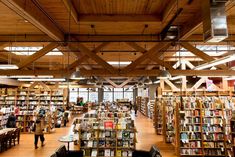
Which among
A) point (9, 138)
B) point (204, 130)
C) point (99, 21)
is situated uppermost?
point (99, 21)

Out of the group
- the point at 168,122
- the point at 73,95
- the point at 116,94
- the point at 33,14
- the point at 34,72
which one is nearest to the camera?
the point at 33,14

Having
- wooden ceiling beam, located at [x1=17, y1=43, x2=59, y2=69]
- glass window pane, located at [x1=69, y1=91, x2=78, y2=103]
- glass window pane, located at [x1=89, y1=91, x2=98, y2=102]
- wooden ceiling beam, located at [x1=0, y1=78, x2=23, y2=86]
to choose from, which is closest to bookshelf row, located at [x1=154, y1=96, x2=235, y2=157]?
wooden ceiling beam, located at [x1=17, y1=43, x2=59, y2=69]

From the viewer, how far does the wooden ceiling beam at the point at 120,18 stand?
6.12m

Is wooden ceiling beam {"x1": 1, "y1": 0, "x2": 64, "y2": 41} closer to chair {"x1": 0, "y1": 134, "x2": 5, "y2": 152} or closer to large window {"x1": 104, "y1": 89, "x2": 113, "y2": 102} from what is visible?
chair {"x1": 0, "y1": 134, "x2": 5, "y2": 152}

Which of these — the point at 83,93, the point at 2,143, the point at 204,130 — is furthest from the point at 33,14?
the point at 83,93

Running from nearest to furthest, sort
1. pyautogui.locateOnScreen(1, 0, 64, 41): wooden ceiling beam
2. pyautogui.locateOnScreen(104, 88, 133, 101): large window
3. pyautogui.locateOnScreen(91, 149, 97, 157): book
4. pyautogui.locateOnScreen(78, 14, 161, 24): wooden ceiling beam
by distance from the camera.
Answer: pyautogui.locateOnScreen(1, 0, 64, 41): wooden ceiling beam
pyautogui.locateOnScreen(78, 14, 161, 24): wooden ceiling beam
pyautogui.locateOnScreen(91, 149, 97, 157): book
pyautogui.locateOnScreen(104, 88, 133, 101): large window

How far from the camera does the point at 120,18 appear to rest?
613 cm

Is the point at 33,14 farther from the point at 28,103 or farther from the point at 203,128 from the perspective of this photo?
the point at 28,103

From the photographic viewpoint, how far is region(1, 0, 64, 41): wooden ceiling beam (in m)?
4.07

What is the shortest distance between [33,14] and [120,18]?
2322mm

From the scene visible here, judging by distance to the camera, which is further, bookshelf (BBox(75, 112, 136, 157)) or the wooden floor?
the wooden floor

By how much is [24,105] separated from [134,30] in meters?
11.3

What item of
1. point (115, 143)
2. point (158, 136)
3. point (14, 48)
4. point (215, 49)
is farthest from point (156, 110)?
point (14, 48)

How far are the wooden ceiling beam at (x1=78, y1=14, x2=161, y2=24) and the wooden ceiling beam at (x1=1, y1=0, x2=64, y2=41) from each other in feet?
2.93
